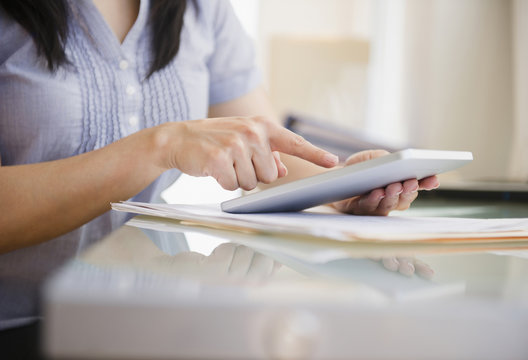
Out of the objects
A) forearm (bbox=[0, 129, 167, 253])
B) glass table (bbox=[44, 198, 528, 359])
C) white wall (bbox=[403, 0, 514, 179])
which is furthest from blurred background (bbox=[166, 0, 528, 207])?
glass table (bbox=[44, 198, 528, 359])

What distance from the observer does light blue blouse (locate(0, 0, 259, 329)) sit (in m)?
0.60

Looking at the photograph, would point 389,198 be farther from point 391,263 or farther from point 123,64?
point 123,64

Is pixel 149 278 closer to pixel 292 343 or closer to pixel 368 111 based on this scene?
pixel 292 343

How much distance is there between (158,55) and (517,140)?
1937mm

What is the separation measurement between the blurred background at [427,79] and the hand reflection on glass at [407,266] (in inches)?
68.5

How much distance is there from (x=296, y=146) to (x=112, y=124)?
36 cm

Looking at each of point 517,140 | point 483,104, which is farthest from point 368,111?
point 517,140

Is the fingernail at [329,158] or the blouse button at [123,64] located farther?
the blouse button at [123,64]

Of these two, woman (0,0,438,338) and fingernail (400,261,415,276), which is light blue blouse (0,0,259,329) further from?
fingernail (400,261,415,276)

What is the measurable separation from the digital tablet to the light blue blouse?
31 cm

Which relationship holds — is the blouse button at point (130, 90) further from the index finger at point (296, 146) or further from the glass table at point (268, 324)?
the glass table at point (268, 324)

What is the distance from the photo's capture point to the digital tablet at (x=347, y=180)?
344 mm

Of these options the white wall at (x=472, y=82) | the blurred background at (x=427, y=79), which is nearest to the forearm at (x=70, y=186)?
the blurred background at (x=427, y=79)

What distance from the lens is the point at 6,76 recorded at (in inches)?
A: 24.9
